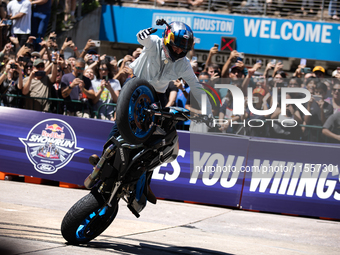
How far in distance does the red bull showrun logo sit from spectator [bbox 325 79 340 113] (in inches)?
174

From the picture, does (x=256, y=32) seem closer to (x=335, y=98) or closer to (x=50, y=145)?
(x=335, y=98)

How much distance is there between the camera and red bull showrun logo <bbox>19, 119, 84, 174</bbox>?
26.6 ft

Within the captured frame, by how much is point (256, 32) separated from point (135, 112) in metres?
13.6

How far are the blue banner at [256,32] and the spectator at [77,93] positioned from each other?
296 inches

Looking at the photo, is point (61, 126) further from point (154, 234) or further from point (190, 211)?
point (154, 234)

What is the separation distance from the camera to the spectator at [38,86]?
8852 millimetres

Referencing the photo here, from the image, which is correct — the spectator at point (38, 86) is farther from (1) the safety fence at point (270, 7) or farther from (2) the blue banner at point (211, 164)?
(1) the safety fence at point (270, 7)

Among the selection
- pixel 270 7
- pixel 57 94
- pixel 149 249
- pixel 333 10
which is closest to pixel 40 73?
pixel 57 94

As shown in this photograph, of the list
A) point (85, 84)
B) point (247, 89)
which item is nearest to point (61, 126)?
point (85, 84)

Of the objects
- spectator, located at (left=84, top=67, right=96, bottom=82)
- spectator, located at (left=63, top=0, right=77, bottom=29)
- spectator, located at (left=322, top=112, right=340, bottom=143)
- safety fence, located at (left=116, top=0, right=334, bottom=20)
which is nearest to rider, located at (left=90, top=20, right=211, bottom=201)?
spectator, located at (left=322, top=112, right=340, bottom=143)

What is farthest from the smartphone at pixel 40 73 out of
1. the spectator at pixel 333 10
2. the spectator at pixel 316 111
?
the spectator at pixel 333 10

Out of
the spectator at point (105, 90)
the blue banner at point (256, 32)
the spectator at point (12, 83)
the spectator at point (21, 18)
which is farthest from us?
the blue banner at point (256, 32)

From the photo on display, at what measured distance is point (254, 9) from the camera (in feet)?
56.1

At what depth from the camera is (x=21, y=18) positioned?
1273cm
